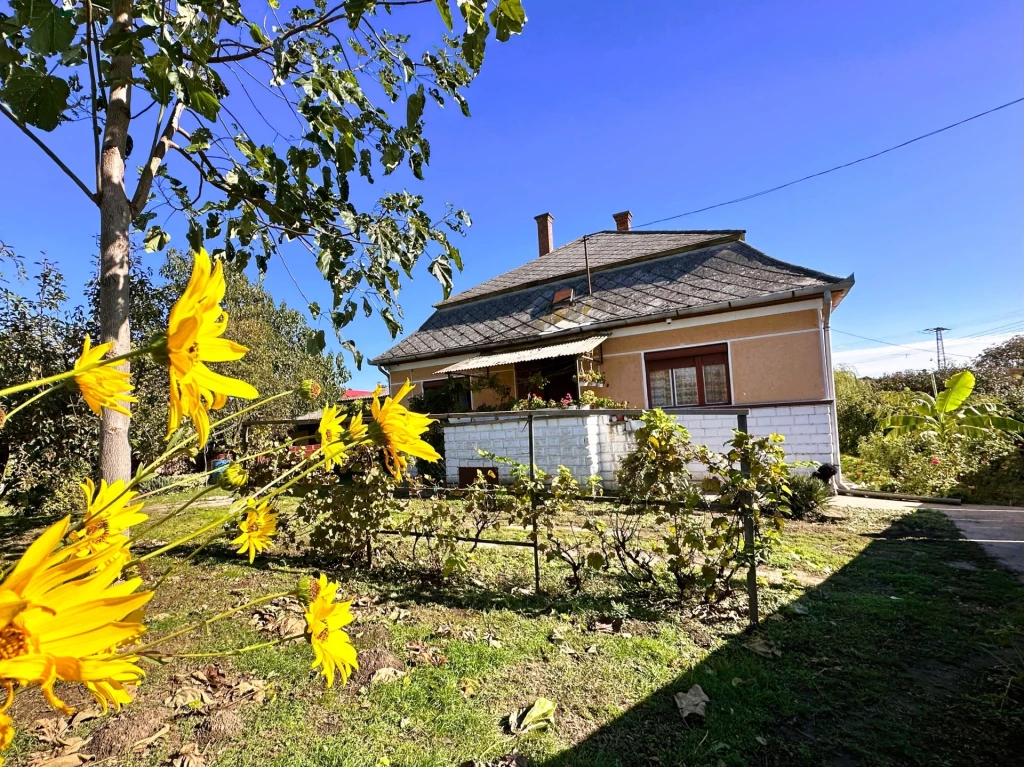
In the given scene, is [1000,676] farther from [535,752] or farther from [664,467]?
[535,752]

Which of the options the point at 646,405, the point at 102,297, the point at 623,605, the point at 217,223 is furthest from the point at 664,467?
the point at 646,405

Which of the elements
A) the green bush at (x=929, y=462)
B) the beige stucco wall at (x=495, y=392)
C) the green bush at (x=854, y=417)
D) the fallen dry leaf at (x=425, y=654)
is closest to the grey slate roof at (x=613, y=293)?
the beige stucco wall at (x=495, y=392)

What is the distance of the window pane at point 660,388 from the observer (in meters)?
10.1

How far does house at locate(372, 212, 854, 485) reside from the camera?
8.62 metres

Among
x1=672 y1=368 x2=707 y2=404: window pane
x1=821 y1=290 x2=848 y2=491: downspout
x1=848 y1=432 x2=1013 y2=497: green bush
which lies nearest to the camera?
x1=848 y1=432 x2=1013 y2=497: green bush

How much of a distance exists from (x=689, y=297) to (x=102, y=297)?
9.57 m

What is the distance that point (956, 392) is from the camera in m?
3.55

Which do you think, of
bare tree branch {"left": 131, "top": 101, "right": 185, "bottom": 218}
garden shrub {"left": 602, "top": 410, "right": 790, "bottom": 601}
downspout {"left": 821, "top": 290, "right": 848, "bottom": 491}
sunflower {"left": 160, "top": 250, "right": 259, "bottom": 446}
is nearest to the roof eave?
downspout {"left": 821, "top": 290, "right": 848, "bottom": 491}

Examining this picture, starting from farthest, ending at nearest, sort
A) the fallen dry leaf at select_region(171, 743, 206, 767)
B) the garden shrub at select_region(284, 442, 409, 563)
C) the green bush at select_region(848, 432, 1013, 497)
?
the green bush at select_region(848, 432, 1013, 497)
the garden shrub at select_region(284, 442, 409, 563)
the fallen dry leaf at select_region(171, 743, 206, 767)

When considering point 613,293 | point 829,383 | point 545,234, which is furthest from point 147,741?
point 545,234

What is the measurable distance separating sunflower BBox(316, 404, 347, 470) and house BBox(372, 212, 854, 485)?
638 centimetres

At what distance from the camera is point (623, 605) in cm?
349

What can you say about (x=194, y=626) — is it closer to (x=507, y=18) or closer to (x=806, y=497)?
(x=507, y=18)

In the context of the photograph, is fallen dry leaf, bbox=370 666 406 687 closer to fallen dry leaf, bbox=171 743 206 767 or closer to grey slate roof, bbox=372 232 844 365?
fallen dry leaf, bbox=171 743 206 767
